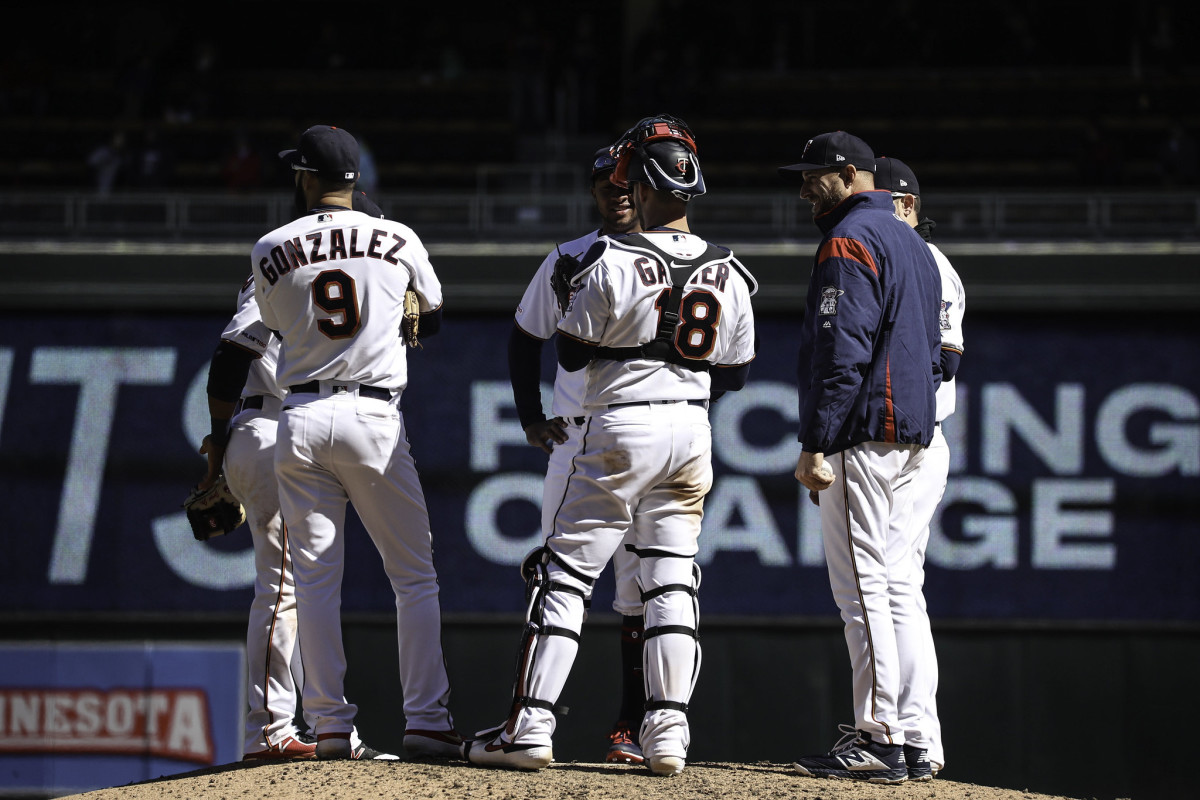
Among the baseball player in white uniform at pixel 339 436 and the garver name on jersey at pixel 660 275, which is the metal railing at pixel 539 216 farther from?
the baseball player in white uniform at pixel 339 436

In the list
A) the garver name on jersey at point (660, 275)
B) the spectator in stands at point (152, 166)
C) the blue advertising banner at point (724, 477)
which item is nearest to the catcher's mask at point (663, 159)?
the garver name on jersey at point (660, 275)

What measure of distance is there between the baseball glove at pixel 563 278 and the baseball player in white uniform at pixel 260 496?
2.33ft

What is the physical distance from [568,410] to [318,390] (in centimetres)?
124

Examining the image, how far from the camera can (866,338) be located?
4488 millimetres

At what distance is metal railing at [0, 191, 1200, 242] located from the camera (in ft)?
33.7

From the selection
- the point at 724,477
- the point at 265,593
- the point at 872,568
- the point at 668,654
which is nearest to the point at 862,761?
the point at 872,568

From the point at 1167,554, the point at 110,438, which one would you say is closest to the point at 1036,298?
the point at 1167,554

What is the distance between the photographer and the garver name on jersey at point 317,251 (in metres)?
4.51

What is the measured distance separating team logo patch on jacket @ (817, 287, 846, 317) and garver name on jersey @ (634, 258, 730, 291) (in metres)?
0.36

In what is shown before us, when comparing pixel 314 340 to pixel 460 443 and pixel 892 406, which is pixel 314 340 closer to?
pixel 892 406

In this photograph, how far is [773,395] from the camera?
29.4 ft

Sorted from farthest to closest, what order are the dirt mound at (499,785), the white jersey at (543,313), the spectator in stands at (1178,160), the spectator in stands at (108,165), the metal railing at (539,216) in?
the spectator in stands at (108,165), the spectator in stands at (1178,160), the metal railing at (539,216), the white jersey at (543,313), the dirt mound at (499,785)

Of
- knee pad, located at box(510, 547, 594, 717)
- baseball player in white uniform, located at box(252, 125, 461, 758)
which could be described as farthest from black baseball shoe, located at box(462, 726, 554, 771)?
baseball player in white uniform, located at box(252, 125, 461, 758)

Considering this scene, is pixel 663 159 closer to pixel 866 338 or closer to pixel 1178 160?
pixel 866 338
